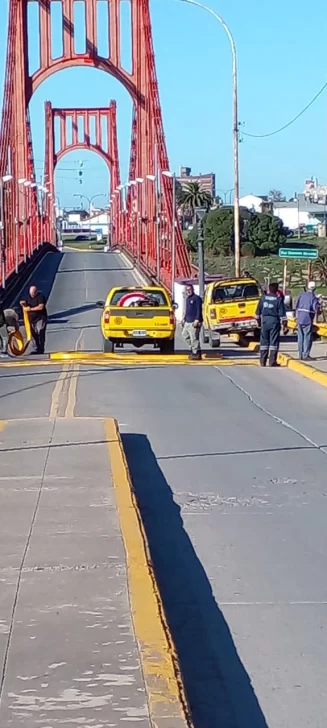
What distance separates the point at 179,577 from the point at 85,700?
2628mm

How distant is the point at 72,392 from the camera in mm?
18906

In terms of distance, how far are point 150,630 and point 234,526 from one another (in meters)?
3.04

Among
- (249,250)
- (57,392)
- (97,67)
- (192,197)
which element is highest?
(97,67)

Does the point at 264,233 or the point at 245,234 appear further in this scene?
the point at 264,233

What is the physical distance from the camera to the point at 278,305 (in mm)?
23453

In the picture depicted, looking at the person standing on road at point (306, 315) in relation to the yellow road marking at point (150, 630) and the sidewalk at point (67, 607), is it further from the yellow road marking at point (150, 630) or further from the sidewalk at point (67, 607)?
the yellow road marking at point (150, 630)

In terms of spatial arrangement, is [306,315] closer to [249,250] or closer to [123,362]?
[123,362]

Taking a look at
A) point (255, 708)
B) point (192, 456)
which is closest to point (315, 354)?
point (192, 456)

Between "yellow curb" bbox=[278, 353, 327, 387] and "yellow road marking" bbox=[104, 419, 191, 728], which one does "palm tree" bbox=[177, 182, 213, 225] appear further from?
"yellow road marking" bbox=[104, 419, 191, 728]

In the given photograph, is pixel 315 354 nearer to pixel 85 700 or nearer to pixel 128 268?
pixel 85 700

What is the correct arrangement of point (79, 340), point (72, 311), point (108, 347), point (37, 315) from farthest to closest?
point (72, 311)
point (79, 340)
point (108, 347)
point (37, 315)

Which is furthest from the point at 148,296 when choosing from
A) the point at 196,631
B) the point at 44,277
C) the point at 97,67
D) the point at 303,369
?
the point at 97,67

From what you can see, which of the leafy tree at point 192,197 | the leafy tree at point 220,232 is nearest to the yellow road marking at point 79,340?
the leafy tree at point 220,232

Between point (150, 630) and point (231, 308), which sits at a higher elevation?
point (150, 630)
